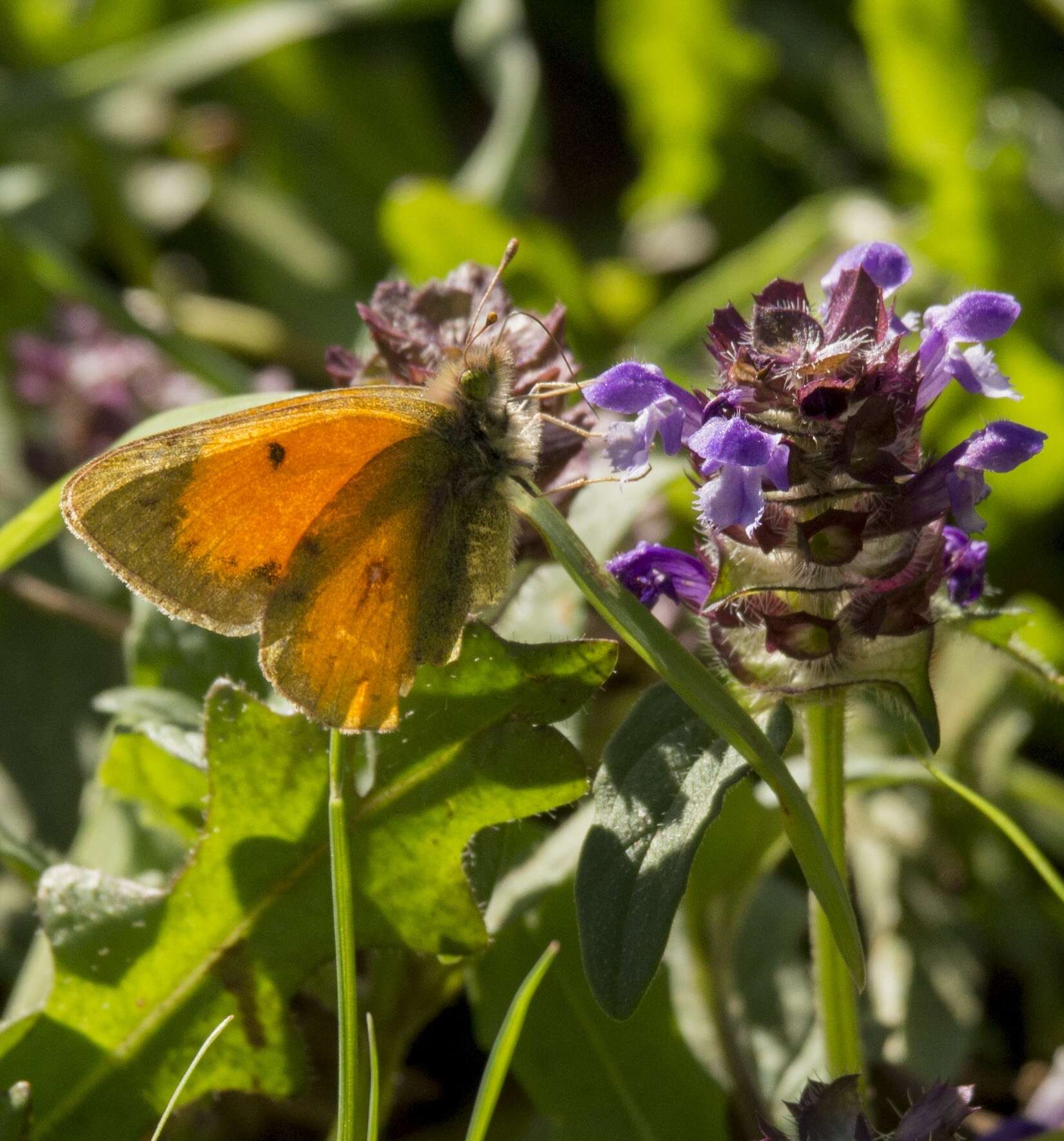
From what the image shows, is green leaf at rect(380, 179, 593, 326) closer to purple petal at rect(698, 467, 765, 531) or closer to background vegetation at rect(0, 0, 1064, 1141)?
background vegetation at rect(0, 0, 1064, 1141)

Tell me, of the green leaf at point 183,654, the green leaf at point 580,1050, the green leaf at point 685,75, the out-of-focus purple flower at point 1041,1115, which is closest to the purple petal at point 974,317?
the green leaf at point 580,1050

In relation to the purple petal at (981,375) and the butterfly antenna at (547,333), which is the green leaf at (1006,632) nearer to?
the purple petal at (981,375)

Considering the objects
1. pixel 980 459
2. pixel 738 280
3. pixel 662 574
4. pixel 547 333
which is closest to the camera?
pixel 980 459

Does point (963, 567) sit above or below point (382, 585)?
below

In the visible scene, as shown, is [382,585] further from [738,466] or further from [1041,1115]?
[1041,1115]

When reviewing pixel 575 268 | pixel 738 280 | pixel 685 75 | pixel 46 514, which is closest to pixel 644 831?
pixel 46 514

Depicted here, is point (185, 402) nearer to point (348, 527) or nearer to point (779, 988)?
point (348, 527)

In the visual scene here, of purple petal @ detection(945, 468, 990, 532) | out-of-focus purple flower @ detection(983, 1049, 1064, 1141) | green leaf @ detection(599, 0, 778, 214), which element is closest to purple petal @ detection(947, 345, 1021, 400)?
purple petal @ detection(945, 468, 990, 532)
